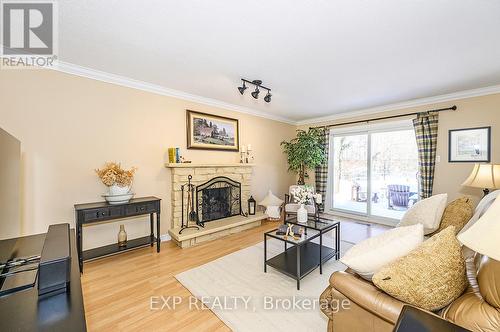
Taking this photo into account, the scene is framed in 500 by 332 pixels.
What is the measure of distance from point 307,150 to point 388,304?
414 centimetres

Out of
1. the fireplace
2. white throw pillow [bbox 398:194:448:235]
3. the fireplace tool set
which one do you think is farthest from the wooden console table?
white throw pillow [bbox 398:194:448:235]

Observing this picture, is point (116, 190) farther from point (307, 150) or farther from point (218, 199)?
point (307, 150)

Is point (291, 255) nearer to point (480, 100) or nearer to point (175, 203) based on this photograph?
point (175, 203)

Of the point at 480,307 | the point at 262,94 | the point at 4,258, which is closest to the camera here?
the point at 480,307

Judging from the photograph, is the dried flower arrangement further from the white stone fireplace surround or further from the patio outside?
the patio outside

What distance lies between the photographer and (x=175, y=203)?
3545 mm

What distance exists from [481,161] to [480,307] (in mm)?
3795

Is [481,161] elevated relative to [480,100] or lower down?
lower down

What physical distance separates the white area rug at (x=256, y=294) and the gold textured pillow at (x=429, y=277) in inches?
37.2

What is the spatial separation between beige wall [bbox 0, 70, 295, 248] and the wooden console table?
0.23 metres

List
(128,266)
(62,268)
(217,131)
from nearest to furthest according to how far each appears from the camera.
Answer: (62,268)
(128,266)
(217,131)

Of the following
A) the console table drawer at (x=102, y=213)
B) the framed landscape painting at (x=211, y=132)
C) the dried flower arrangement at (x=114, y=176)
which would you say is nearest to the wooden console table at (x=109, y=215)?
the console table drawer at (x=102, y=213)

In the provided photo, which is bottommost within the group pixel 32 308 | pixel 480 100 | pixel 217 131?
pixel 32 308

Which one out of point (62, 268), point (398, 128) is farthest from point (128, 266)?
point (398, 128)
